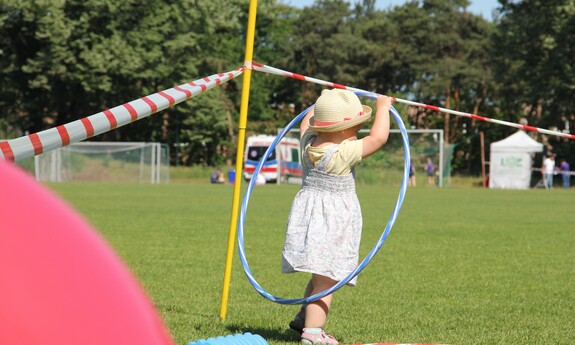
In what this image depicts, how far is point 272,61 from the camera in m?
76.6

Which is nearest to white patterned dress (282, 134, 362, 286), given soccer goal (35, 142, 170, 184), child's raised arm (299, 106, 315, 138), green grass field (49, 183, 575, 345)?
child's raised arm (299, 106, 315, 138)

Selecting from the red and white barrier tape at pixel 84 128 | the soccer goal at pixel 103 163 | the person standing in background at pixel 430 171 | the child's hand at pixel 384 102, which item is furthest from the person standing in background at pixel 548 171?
the red and white barrier tape at pixel 84 128

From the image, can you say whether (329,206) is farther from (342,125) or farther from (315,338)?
(315,338)

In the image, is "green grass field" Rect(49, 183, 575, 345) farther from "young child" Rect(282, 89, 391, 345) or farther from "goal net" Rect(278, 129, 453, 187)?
"goal net" Rect(278, 129, 453, 187)

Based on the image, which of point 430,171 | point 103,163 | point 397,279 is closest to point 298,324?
point 397,279

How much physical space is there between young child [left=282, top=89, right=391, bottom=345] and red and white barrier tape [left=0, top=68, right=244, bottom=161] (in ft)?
3.17

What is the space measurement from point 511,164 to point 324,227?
45936mm

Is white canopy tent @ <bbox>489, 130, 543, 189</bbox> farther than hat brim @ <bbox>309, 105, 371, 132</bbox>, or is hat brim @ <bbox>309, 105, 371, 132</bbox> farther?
white canopy tent @ <bbox>489, 130, 543, 189</bbox>

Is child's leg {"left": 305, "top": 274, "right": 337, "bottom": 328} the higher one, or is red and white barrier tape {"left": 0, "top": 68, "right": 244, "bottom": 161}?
red and white barrier tape {"left": 0, "top": 68, "right": 244, "bottom": 161}

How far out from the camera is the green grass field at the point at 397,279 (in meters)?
7.10

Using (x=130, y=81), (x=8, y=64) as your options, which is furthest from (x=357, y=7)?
(x=8, y=64)

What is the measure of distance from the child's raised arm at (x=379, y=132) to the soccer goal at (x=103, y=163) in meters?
43.2

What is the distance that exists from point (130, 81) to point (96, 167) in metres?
10.1

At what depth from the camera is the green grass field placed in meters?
7.10
